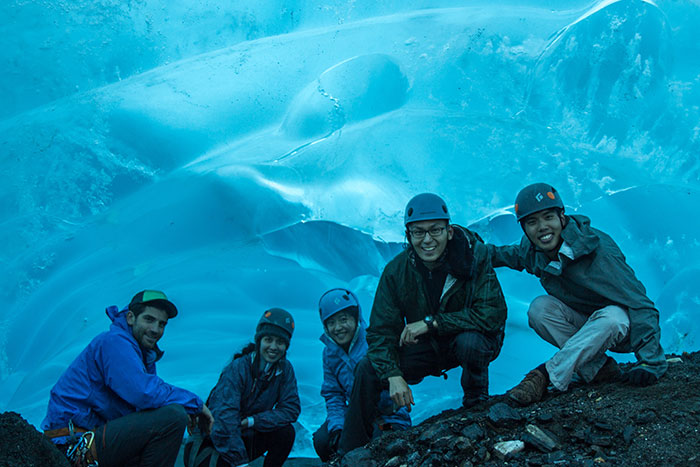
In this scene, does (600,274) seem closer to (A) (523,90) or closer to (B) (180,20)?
(A) (523,90)

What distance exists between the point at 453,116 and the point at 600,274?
257 cm

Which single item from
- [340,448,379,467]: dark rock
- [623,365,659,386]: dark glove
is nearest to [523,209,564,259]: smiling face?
[623,365,659,386]: dark glove

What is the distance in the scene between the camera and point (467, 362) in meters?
2.65

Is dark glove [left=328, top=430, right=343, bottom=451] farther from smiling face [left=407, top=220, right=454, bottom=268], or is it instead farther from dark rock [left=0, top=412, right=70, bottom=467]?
dark rock [left=0, top=412, right=70, bottom=467]

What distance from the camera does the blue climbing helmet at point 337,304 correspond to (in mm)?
3189

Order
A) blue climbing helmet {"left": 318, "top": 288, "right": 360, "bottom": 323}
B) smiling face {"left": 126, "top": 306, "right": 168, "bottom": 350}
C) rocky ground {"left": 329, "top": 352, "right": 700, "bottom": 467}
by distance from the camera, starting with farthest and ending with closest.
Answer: blue climbing helmet {"left": 318, "top": 288, "right": 360, "bottom": 323} < smiling face {"left": 126, "top": 306, "right": 168, "bottom": 350} < rocky ground {"left": 329, "top": 352, "right": 700, "bottom": 467}

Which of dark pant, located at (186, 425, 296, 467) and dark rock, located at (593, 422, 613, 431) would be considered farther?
dark pant, located at (186, 425, 296, 467)

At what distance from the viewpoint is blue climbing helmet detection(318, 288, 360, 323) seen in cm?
319

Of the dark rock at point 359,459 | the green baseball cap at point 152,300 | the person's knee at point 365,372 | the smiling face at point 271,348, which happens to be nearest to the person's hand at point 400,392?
the person's knee at point 365,372

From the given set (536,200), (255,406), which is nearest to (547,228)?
(536,200)

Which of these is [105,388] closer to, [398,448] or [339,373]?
[339,373]

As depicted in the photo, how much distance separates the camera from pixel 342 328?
3.20m

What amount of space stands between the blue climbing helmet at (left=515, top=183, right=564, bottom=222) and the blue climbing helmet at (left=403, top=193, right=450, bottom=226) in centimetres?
34

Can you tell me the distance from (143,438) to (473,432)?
1.45 metres
